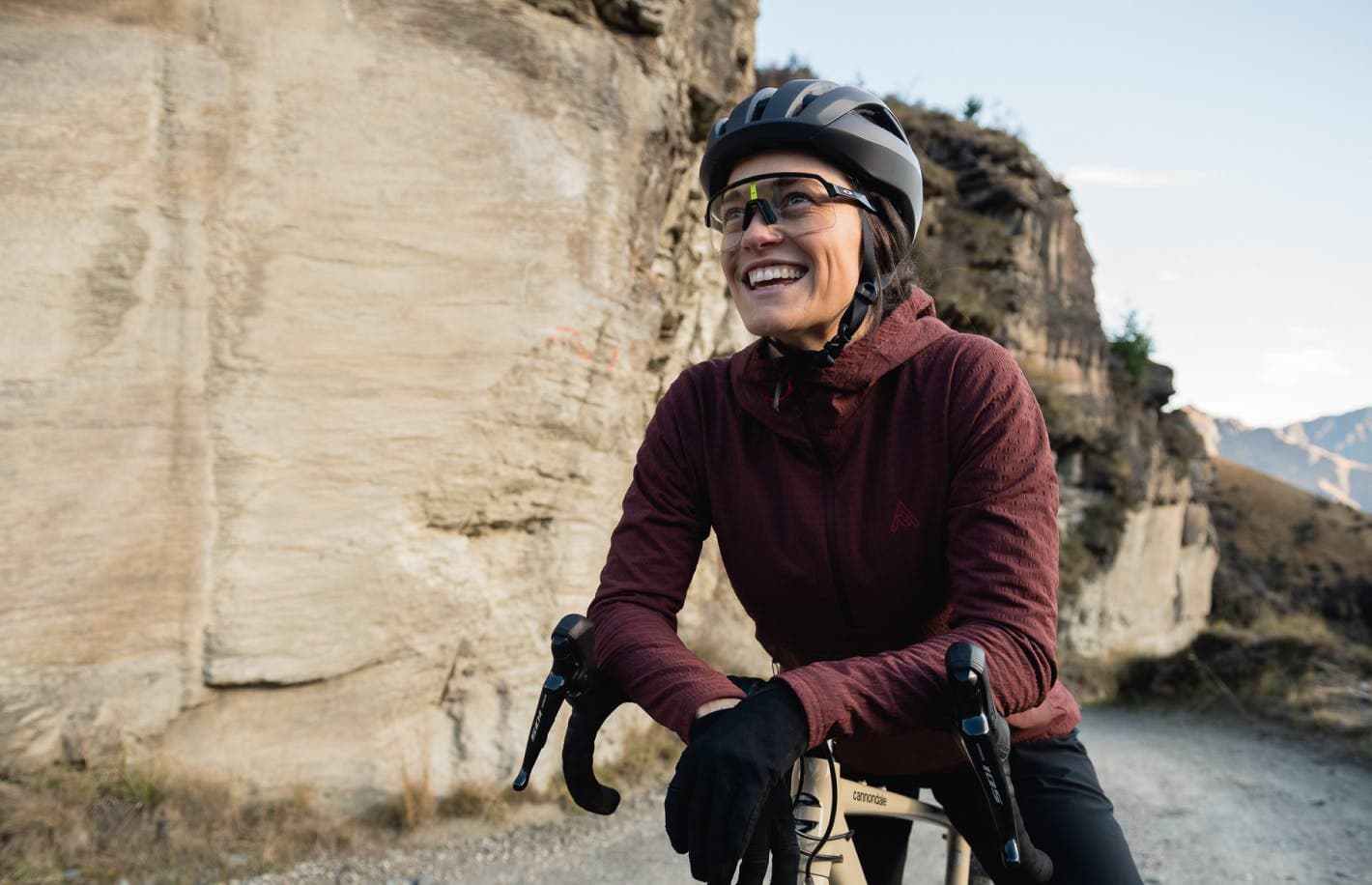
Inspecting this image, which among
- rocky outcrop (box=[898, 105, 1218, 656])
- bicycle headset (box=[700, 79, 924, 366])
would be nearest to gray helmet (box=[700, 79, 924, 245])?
bicycle headset (box=[700, 79, 924, 366])

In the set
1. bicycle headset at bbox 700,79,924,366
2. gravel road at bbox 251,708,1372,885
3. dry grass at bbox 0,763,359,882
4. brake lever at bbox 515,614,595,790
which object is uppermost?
bicycle headset at bbox 700,79,924,366

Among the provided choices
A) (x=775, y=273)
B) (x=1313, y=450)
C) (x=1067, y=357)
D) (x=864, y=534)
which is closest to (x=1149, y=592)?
(x=1067, y=357)

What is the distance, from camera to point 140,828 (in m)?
4.54

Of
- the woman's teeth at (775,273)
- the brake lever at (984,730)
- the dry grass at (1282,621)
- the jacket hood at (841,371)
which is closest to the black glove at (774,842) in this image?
the brake lever at (984,730)

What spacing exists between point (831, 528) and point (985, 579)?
1.13 feet

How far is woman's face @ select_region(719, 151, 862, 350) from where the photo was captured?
1.90 m

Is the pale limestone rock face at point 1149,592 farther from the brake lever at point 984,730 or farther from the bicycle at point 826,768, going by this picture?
Result: the brake lever at point 984,730

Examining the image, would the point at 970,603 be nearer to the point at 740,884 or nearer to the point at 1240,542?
the point at 740,884

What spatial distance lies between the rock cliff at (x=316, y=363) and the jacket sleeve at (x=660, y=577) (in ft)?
12.4

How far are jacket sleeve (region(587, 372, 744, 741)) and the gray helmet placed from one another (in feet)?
1.72

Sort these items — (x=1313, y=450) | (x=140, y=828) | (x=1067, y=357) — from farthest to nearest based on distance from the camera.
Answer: (x=1313, y=450), (x=1067, y=357), (x=140, y=828)

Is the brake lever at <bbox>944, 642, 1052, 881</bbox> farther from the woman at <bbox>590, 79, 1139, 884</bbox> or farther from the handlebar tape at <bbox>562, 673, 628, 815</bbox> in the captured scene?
the handlebar tape at <bbox>562, 673, 628, 815</bbox>

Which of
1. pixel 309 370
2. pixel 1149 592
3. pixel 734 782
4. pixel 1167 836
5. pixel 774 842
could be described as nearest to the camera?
pixel 734 782

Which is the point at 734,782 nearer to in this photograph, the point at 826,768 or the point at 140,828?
the point at 826,768
